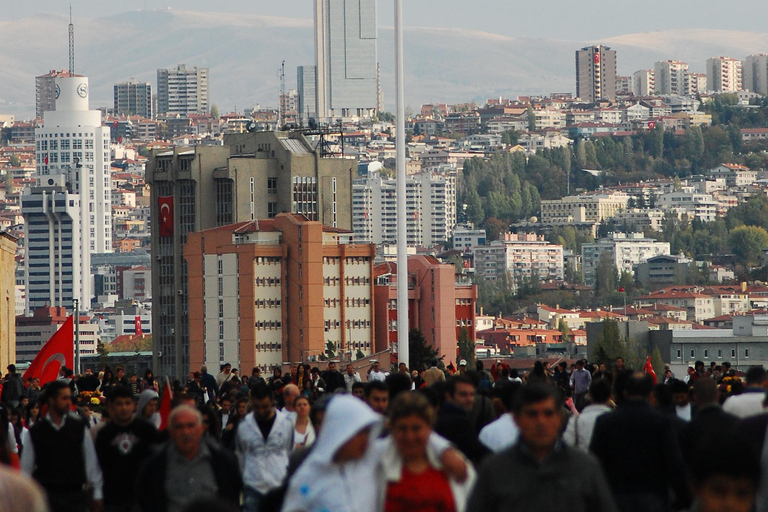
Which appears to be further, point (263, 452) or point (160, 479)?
point (263, 452)

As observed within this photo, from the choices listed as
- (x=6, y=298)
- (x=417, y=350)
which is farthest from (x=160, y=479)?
(x=417, y=350)

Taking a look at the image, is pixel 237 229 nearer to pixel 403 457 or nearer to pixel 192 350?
pixel 192 350

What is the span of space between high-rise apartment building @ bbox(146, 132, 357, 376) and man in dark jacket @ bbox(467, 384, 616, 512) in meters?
97.8

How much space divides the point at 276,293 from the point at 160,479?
293ft

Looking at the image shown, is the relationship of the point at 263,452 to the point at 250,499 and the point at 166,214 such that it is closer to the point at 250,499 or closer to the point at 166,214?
the point at 250,499

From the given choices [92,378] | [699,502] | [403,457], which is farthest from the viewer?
[92,378]

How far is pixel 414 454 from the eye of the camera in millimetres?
7570

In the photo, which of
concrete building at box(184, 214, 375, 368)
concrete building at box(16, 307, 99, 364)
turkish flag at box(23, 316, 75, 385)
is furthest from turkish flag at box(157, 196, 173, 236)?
turkish flag at box(23, 316, 75, 385)

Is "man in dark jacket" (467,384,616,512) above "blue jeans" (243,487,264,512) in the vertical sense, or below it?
Result: above

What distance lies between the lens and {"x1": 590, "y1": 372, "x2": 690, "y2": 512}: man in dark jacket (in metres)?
9.01

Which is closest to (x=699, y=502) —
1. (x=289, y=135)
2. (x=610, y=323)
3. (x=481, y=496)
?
(x=481, y=496)

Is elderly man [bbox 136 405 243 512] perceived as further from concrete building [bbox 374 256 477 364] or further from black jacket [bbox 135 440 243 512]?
concrete building [bbox 374 256 477 364]

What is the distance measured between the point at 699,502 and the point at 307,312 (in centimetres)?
9070

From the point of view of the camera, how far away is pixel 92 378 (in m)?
22.7
